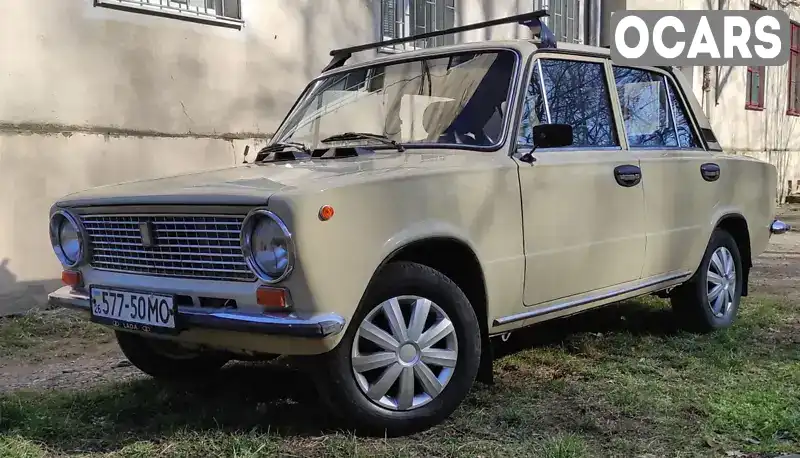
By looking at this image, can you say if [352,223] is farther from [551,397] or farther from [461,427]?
[551,397]

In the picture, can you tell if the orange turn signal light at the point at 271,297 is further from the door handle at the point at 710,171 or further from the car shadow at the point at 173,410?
the door handle at the point at 710,171

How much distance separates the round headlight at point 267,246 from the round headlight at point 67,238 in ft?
3.74

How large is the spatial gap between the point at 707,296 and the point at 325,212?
3.25 meters

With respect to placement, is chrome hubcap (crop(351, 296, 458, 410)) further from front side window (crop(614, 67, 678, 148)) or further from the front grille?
front side window (crop(614, 67, 678, 148))

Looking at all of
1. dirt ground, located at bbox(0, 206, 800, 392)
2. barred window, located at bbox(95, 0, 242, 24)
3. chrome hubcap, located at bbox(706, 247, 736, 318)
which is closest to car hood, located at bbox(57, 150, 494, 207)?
dirt ground, located at bbox(0, 206, 800, 392)

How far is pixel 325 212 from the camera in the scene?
2967 mm

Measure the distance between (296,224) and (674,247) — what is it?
2801 millimetres

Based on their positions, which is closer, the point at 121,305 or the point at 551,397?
the point at 121,305

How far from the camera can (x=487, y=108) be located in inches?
156

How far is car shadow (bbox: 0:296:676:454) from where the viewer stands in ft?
11.1

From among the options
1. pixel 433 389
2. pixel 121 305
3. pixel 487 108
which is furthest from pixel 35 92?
pixel 433 389

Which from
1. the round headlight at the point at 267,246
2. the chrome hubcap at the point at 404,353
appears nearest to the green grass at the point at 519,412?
the chrome hubcap at the point at 404,353

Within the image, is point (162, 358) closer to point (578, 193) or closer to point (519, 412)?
point (519, 412)

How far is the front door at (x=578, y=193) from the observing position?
3.89 metres
